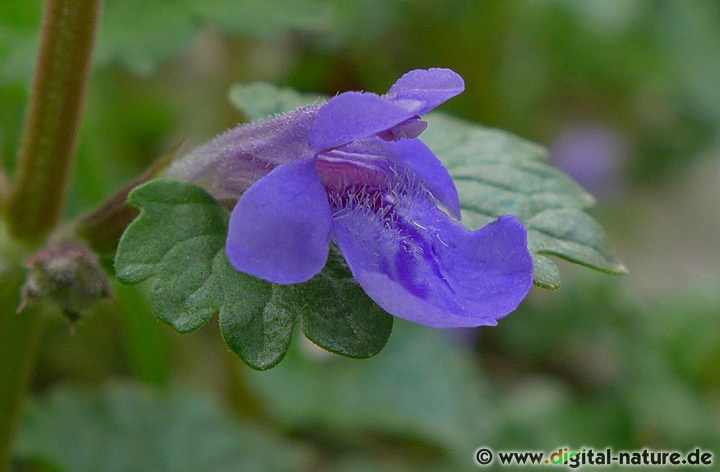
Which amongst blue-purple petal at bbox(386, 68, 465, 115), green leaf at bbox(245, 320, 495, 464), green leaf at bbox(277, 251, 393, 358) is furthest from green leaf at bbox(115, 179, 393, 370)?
green leaf at bbox(245, 320, 495, 464)

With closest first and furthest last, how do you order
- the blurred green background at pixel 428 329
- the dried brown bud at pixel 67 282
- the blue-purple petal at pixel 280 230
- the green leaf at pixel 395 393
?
the blue-purple petal at pixel 280 230, the dried brown bud at pixel 67 282, the blurred green background at pixel 428 329, the green leaf at pixel 395 393

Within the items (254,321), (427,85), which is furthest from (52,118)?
(427,85)

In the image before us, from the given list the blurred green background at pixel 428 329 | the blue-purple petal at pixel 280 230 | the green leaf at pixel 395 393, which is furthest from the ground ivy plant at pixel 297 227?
the green leaf at pixel 395 393

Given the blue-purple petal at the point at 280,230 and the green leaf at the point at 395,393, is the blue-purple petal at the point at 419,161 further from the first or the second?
the green leaf at the point at 395,393

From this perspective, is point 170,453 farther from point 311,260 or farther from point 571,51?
point 571,51

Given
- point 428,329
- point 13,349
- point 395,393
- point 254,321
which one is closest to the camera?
point 254,321

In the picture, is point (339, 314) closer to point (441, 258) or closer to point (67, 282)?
point (441, 258)

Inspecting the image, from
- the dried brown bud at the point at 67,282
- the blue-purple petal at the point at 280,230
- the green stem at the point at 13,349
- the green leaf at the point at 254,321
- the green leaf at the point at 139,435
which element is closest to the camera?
the blue-purple petal at the point at 280,230
